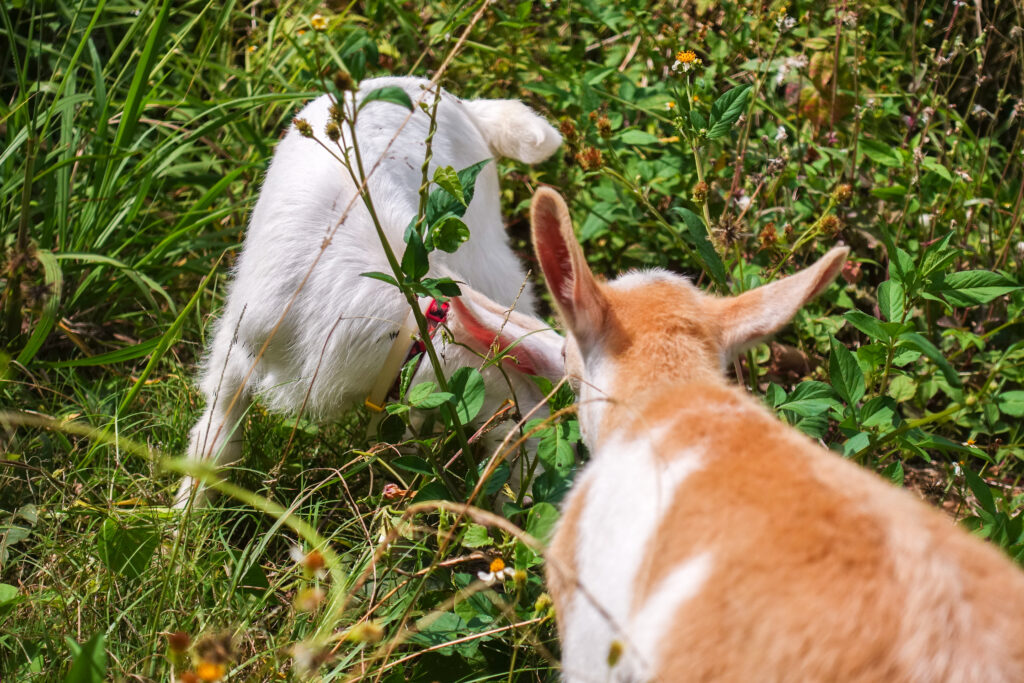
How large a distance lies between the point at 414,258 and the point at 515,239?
7.73ft

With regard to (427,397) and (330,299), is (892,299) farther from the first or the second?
(330,299)

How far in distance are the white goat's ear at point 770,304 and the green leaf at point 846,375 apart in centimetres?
35

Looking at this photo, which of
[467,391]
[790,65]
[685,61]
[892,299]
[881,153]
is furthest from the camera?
[790,65]

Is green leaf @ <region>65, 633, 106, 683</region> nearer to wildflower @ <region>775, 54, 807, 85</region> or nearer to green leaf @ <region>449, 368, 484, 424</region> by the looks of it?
green leaf @ <region>449, 368, 484, 424</region>

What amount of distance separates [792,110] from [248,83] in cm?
247

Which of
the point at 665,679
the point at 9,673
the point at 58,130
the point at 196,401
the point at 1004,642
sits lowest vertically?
the point at 196,401

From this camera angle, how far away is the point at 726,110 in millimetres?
2533

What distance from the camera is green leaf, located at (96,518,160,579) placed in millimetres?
2303

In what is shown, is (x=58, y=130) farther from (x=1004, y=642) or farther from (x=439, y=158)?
(x=1004, y=642)

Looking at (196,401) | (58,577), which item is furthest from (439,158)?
(58,577)

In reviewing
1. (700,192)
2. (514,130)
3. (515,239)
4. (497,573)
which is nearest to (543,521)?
(497,573)

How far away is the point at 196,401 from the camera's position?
3205 mm

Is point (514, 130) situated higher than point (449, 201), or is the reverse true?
point (449, 201)

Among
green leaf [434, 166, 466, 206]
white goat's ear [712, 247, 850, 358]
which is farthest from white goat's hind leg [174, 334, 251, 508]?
white goat's ear [712, 247, 850, 358]
